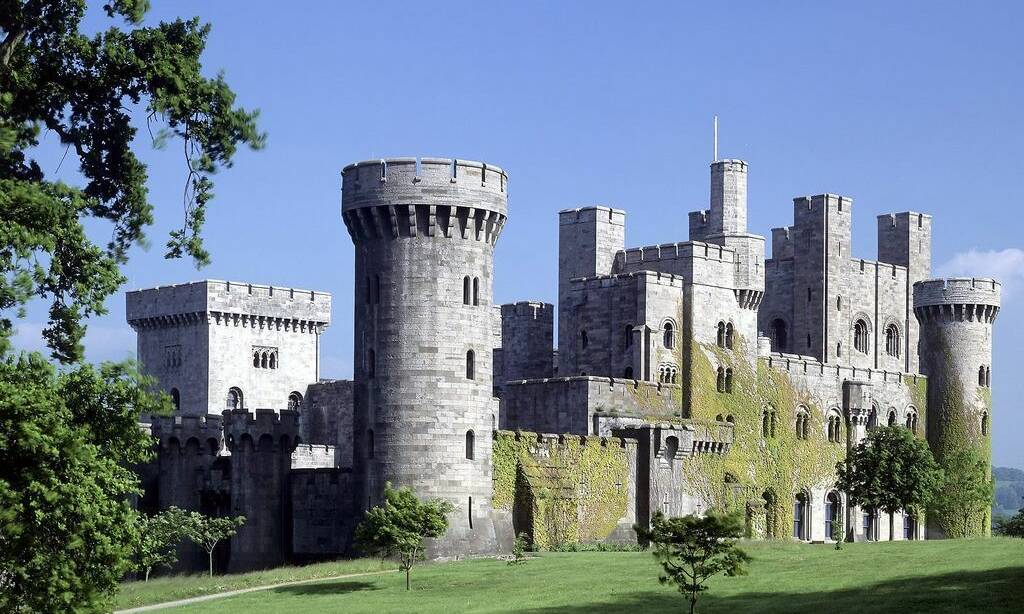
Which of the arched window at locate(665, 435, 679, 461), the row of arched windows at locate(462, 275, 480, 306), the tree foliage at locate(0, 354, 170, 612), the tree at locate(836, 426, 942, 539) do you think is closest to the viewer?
the tree foliage at locate(0, 354, 170, 612)

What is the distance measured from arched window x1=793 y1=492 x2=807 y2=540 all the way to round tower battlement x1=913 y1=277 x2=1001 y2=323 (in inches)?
669

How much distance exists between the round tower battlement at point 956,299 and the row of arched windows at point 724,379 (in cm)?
2074

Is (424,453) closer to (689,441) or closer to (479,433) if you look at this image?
(479,433)

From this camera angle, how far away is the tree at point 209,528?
229 ft

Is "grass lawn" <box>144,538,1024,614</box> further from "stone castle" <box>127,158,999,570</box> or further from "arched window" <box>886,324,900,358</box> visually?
"arched window" <box>886,324,900,358</box>

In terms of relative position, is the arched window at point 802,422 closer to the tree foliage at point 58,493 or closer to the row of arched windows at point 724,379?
the row of arched windows at point 724,379

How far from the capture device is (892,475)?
80375 mm

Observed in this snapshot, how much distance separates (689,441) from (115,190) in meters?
45.3

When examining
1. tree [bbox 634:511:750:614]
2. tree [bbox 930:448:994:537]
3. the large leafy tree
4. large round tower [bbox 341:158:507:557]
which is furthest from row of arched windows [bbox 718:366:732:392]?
the large leafy tree

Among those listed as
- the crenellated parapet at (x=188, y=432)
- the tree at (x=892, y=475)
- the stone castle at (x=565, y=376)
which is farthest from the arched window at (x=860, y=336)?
the crenellated parapet at (x=188, y=432)

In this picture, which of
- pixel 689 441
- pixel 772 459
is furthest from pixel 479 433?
pixel 772 459

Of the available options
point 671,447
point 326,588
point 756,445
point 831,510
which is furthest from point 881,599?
point 831,510

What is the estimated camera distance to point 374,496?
65375 mm

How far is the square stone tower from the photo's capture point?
97562mm
